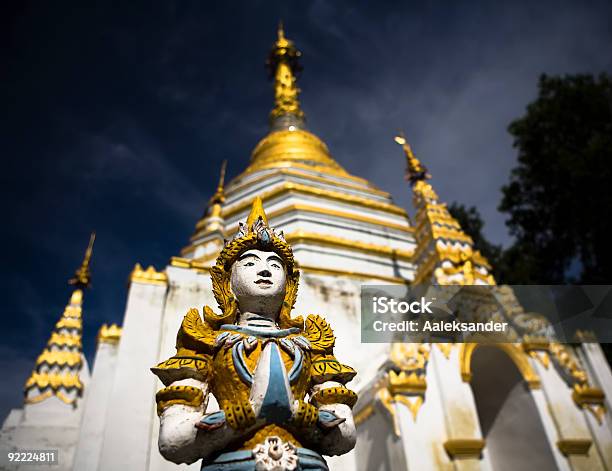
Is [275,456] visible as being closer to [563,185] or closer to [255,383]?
[255,383]

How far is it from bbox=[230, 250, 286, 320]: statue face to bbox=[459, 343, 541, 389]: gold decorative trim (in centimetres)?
433

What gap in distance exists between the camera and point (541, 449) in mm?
6336

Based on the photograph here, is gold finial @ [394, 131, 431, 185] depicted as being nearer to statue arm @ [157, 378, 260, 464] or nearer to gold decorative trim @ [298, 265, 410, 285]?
gold decorative trim @ [298, 265, 410, 285]

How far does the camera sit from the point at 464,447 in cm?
569

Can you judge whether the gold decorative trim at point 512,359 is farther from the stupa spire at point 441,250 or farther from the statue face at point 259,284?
the statue face at point 259,284

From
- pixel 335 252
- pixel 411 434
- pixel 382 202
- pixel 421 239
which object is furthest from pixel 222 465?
pixel 382 202

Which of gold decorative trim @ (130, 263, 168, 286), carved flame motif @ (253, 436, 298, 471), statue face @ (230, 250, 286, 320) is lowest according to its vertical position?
carved flame motif @ (253, 436, 298, 471)

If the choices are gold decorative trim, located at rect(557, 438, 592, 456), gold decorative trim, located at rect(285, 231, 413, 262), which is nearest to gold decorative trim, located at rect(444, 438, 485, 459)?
gold decorative trim, located at rect(557, 438, 592, 456)

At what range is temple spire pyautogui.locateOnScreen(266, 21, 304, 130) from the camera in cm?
2042

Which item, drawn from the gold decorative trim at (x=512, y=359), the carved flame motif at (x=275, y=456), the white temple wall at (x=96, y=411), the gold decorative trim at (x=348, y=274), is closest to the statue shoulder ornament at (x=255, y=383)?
the carved flame motif at (x=275, y=456)

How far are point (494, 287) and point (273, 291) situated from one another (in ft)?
17.8

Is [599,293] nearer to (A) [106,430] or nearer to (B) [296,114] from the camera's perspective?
(A) [106,430]

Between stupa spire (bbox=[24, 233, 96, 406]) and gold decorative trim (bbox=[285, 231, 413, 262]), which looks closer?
stupa spire (bbox=[24, 233, 96, 406])

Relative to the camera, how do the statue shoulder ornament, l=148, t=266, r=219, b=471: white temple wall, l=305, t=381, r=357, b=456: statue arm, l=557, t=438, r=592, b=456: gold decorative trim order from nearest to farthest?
the statue shoulder ornament, l=305, t=381, r=357, b=456: statue arm, l=557, t=438, r=592, b=456: gold decorative trim, l=148, t=266, r=219, b=471: white temple wall
